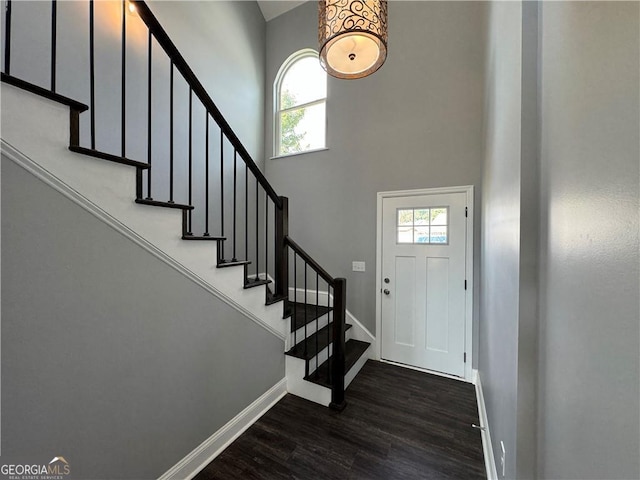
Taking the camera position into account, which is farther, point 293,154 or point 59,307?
point 293,154

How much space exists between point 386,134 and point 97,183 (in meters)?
2.81

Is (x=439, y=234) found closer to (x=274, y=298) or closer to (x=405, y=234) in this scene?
(x=405, y=234)

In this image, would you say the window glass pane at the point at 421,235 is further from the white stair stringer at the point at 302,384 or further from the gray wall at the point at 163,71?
the gray wall at the point at 163,71

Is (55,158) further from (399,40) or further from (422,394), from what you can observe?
(399,40)

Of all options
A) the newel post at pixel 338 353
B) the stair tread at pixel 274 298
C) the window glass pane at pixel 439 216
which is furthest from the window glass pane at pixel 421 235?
the stair tread at pixel 274 298

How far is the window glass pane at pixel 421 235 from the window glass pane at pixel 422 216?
7 centimetres

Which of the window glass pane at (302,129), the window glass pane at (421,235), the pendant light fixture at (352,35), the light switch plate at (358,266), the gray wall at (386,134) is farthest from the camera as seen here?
the window glass pane at (302,129)

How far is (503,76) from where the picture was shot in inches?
55.8

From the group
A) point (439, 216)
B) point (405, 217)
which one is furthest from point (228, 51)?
point (439, 216)

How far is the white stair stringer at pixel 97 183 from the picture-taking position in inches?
35.9

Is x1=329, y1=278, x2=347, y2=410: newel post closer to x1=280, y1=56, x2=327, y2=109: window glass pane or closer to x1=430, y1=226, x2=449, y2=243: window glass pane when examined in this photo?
x1=430, y1=226, x2=449, y2=243: window glass pane

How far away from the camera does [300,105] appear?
3646 millimetres

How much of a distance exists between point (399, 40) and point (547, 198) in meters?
3.05

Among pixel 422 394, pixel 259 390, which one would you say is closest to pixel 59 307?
pixel 259 390
